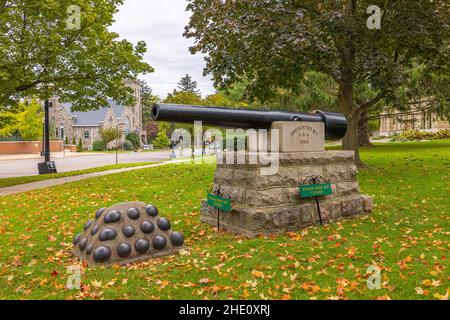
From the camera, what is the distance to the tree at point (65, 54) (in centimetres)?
1326

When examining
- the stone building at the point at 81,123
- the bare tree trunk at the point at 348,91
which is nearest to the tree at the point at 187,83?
the stone building at the point at 81,123

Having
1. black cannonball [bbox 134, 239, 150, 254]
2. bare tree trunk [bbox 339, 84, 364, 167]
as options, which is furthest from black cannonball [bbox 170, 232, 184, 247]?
bare tree trunk [bbox 339, 84, 364, 167]

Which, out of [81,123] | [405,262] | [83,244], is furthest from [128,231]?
[81,123]

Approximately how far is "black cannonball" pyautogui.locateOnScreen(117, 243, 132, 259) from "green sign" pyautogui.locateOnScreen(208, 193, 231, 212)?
177 centimetres

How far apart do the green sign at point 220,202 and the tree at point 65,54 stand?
9448mm

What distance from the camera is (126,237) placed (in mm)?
5406

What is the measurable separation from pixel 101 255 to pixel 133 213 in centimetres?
76

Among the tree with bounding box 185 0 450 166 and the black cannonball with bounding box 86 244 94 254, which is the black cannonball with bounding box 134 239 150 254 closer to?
the black cannonball with bounding box 86 244 94 254

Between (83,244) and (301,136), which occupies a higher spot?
(301,136)

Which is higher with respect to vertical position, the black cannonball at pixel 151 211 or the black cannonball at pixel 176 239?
the black cannonball at pixel 151 211

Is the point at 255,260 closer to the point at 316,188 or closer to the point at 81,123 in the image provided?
the point at 316,188

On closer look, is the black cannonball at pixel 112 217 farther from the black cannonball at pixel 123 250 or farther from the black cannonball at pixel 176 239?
the black cannonball at pixel 176 239

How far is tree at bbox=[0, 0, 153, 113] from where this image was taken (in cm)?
1326
